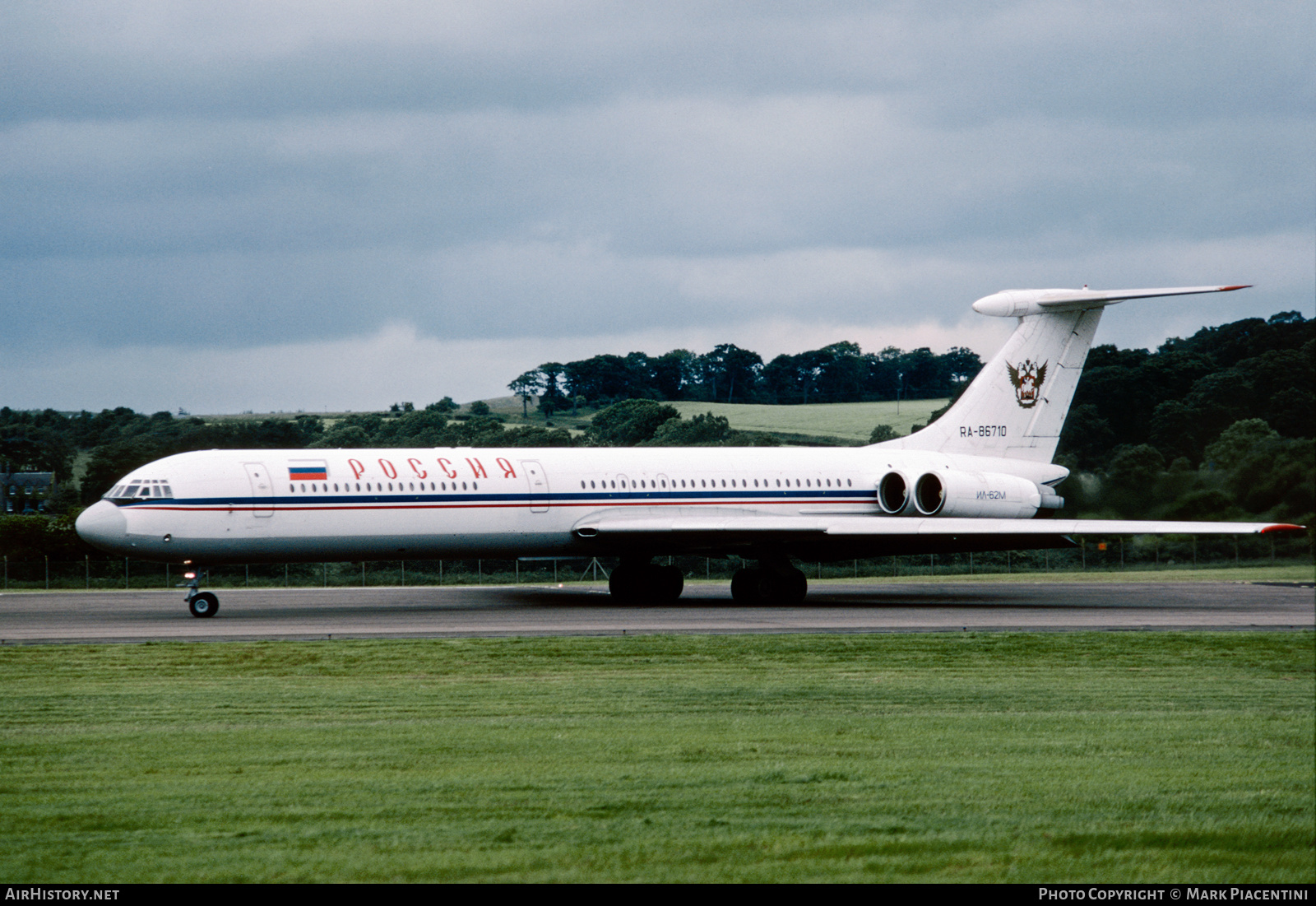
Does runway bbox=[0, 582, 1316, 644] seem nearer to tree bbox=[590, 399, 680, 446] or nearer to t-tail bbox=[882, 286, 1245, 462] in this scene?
t-tail bbox=[882, 286, 1245, 462]

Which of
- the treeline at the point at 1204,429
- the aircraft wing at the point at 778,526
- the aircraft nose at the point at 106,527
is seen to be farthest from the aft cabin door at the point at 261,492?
the treeline at the point at 1204,429

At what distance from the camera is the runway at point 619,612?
2552 cm

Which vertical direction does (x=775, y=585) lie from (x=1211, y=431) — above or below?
below

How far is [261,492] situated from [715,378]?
71329 mm

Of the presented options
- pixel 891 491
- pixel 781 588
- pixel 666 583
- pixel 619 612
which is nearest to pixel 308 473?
pixel 619 612

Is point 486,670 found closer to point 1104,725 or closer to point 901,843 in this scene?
point 1104,725

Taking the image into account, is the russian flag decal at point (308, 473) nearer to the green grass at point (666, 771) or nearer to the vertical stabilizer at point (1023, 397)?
the green grass at point (666, 771)

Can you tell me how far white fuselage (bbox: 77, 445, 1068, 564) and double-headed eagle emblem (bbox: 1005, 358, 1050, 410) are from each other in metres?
1.89

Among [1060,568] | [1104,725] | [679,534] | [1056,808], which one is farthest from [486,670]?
[1060,568]

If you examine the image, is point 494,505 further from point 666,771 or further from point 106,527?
point 666,771

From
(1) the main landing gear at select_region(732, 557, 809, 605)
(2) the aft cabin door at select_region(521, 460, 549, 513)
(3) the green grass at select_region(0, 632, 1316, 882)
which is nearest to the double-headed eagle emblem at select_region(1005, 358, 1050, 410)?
(1) the main landing gear at select_region(732, 557, 809, 605)

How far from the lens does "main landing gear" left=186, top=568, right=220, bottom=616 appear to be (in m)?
30.5

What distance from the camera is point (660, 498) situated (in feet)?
120

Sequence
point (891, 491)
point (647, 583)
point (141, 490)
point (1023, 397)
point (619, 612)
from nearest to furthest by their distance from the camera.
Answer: point (141, 490) → point (619, 612) → point (647, 583) → point (891, 491) → point (1023, 397)
